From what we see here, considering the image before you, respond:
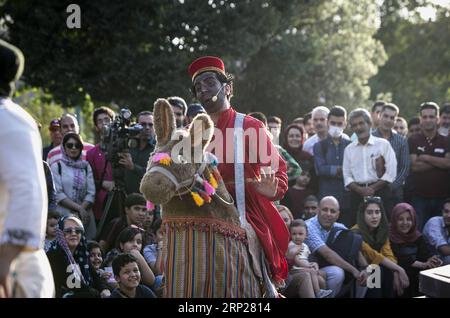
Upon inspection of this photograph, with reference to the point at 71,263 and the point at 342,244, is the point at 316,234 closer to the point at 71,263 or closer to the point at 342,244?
the point at 342,244

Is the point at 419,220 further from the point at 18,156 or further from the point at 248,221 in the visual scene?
the point at 18,156

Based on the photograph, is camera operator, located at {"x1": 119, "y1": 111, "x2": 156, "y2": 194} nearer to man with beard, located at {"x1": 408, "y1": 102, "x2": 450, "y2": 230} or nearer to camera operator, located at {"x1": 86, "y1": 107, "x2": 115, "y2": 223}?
camera operator, located at {"x1": 86, "y1": 107, "x2": 115, "y2": 223}

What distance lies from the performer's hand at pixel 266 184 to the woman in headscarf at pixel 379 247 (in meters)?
4.16

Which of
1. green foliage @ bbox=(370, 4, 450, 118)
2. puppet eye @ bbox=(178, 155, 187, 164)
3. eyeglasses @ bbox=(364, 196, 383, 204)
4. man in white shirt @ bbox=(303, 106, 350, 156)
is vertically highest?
green foliage @ bbox=(370, 4, 450, 118)

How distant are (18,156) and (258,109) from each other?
18.3m

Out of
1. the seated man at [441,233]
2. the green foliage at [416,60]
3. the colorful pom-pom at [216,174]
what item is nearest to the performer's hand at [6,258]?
the colorful pom-pom at [216,174]

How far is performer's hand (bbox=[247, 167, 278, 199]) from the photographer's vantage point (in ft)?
19.9

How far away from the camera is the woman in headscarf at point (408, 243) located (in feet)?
33.7

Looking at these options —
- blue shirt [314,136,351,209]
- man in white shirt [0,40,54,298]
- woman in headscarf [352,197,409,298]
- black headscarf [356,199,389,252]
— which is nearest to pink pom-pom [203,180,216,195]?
man in white shirt [0,40,54,298]

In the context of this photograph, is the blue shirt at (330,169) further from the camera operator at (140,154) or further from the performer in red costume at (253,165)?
the performer in red costume at (253,165)

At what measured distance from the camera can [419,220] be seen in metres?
10.9

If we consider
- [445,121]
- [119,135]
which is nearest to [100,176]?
[119,135]

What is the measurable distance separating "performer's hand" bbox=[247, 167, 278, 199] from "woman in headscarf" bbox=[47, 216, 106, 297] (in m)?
2.56
